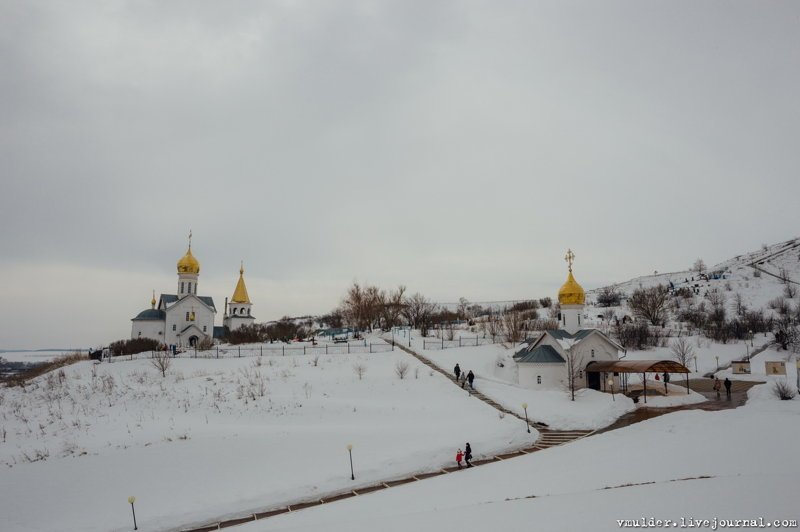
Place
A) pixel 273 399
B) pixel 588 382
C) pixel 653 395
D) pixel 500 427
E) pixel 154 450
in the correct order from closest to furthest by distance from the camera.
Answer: pixel 154 450 → pixel 500 427 → pixel 273 399 → pixel 653 395 → pixel 588 382

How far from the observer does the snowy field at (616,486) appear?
937 centimetres

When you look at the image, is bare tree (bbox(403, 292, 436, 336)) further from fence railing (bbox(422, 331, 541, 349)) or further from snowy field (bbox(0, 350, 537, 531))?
snowy field (bbox(0, 350, 537, 531))

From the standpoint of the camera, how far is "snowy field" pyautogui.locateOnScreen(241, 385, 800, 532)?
9.37m

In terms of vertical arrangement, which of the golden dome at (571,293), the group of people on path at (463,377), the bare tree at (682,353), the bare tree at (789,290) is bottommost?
the bare tree at (682,353)

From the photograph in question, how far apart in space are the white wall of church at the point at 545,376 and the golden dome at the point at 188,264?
43480mm

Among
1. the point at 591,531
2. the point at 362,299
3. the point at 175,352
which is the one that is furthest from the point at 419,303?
the point at 591,531

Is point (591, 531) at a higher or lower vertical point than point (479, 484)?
higher

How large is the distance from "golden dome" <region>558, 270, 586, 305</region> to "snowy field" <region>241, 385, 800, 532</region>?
1368 centimetres

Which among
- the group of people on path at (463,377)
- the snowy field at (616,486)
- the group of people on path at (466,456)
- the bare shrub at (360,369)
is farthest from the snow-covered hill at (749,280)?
the group of people on path at (466,456)

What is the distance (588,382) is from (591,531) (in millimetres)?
26289

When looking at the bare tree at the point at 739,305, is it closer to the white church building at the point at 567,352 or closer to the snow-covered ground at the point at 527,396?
the white church building at the point at 567,352

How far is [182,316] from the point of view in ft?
177

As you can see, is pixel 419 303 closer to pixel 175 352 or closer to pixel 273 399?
pixel 175 352

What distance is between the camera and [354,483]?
16812mm
